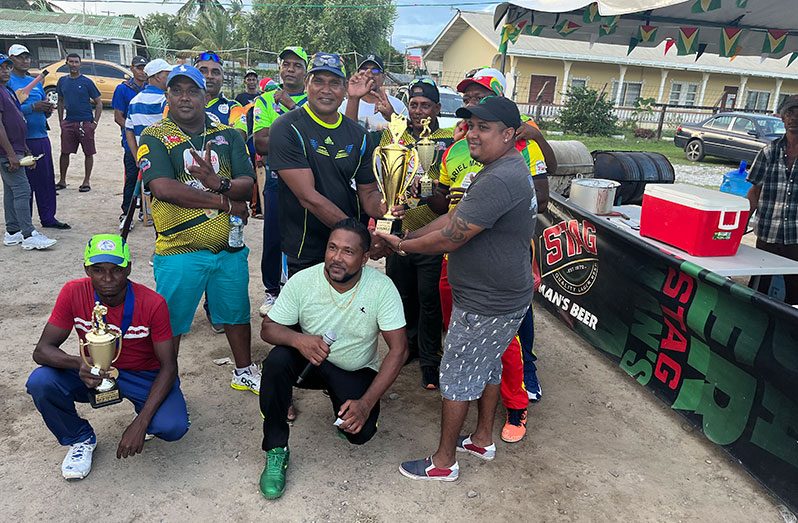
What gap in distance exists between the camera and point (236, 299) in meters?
3.56

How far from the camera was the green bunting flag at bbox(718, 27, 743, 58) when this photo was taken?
21.7ft

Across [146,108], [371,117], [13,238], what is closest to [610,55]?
[371,117]

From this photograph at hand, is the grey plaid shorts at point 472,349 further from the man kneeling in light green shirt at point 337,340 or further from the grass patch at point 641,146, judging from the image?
the grass patch at point 641,146

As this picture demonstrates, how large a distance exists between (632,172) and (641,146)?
45.3 feet

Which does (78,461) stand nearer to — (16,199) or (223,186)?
(223,186)

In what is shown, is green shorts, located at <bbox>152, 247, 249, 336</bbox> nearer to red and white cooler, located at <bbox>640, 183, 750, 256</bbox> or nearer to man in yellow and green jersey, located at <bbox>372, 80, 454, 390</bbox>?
man in yellow and green jersey, located at <bbox>372, 80, 454, 390</bbox>

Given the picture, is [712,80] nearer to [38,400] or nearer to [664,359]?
[664,359]

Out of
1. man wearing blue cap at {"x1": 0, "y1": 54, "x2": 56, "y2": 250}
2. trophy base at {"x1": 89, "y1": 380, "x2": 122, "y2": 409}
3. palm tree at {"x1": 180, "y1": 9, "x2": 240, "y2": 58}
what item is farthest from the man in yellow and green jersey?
palm tree at {"x1": 180, "y1": 9, "x2": 240, "y2": 58}

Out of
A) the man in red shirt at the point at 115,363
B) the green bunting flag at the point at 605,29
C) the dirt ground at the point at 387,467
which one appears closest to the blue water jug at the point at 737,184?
the green bunting flag at the point at 605,29

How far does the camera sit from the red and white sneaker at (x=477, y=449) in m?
3.24

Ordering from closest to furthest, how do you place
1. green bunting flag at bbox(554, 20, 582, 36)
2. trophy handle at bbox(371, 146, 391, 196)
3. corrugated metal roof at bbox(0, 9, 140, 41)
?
trophy handle at bbox(371, 146, 391, 196)
green bunting flag at bbox(554, 20, 582, 36)
corrugated metal roof at bbox(0, 9, 140, 41)

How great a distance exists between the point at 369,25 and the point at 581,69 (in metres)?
12.3

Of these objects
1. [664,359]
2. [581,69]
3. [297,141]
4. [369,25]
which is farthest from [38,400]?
[369,25]

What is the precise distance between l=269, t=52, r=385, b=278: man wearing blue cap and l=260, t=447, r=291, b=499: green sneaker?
1090 mm
